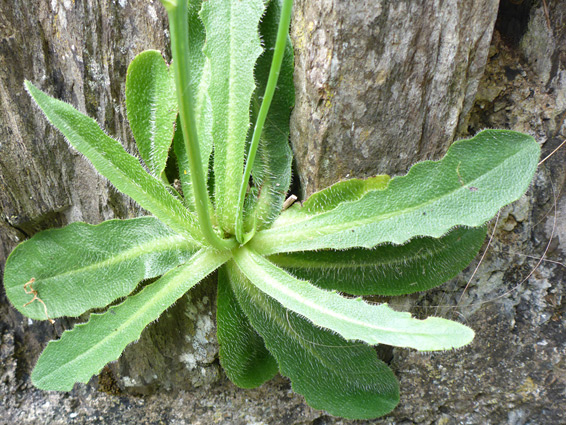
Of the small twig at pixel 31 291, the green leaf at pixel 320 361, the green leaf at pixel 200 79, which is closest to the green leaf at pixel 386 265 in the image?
the green leaf at pixel 320 361

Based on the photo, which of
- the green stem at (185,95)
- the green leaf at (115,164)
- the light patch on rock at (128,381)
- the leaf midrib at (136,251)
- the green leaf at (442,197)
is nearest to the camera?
the green stem at (185,95)

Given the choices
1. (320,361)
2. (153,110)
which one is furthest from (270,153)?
(320,361)

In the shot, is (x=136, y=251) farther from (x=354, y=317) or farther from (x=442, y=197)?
(x=442, y=197)

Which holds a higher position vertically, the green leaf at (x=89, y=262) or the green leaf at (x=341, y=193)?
the green leaf at (x=341, y=193)

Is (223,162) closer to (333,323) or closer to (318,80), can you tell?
(318,80)

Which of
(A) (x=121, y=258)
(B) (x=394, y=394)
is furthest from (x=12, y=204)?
(B) (x=394, y=394)

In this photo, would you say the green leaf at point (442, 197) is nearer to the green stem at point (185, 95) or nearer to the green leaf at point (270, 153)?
the green leaf at point (270, 153)

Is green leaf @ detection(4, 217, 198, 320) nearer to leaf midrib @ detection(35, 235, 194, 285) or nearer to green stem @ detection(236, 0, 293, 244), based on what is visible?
leaf midrib @ detection(35, 235, 194, 285)
